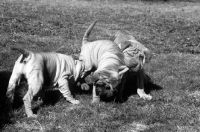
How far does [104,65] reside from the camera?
6.72 m

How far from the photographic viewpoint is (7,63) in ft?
29.0

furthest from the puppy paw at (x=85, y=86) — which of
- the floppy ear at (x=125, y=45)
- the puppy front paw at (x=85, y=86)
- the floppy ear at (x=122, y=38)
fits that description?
the floppy ear at (x=122, y=38)

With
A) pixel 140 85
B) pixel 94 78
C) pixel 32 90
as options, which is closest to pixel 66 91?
pixel 94 78

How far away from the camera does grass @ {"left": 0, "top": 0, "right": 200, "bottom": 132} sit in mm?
6098

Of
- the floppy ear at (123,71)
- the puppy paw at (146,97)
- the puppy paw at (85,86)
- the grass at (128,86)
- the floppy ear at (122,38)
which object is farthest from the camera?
the floppy ear at (122,38)

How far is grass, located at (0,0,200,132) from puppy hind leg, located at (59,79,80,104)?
12 cm

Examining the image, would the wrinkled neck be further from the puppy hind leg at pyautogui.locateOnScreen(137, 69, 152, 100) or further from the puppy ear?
the puppy hind leg at pyautogui.locateOnScreen(137, 69, 152, 100)

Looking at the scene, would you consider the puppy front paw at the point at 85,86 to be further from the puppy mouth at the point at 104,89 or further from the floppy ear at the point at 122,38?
the floppy ear at the point at 122,38

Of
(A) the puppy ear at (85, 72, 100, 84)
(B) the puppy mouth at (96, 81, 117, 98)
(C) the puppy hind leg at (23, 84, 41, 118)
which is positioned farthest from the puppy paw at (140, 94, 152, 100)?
(C) the puppy hind leg at (23, 84, 41, 118)

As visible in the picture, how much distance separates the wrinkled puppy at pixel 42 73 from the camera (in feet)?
20.2

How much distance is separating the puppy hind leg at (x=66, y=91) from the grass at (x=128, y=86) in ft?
0.38

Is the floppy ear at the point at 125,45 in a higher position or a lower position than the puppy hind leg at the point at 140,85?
higher

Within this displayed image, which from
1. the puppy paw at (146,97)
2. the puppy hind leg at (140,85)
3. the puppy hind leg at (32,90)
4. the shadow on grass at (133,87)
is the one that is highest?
the puppy hind leg at (32,90)

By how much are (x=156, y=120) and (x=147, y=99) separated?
Answer: 1091 millimetres
